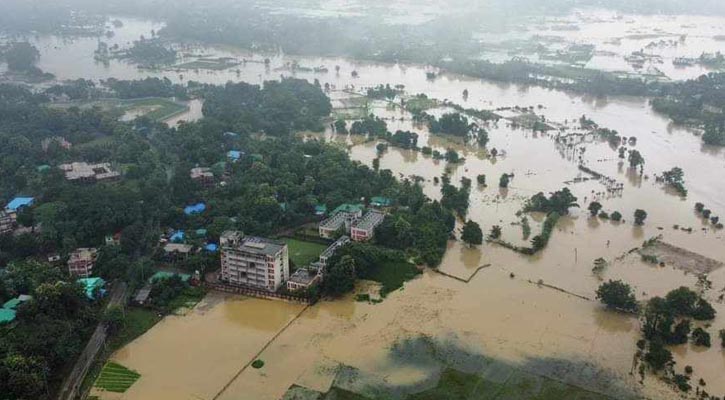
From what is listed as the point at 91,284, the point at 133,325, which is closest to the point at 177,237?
the point at 91,284

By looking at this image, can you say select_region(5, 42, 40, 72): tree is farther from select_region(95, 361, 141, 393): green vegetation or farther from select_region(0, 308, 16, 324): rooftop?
select_region(95, 361, 141, 393): green vegetation

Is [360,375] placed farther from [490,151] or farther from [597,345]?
[490,151]

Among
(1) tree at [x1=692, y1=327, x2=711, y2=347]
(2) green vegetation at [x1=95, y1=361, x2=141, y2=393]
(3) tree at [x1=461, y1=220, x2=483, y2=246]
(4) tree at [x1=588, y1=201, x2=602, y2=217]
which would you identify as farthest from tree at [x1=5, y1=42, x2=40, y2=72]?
(1) tree at [x1=692, y1=327, x2=711, y2=347]

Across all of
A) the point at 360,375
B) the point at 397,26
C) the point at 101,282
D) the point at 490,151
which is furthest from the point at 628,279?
the point at 397,26

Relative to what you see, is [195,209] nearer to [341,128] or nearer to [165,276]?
[165,276]

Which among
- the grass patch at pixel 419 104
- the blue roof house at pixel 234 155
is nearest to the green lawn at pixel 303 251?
the blue roof house at pixel 234 155

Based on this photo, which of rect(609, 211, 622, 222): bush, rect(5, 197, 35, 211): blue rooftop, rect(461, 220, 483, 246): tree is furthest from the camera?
rect(609, 211, 622, 222): bush
